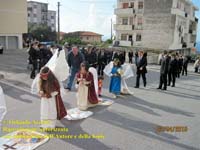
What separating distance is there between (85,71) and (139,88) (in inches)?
185

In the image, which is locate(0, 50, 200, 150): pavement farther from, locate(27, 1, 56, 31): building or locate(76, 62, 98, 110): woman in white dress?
locate(27, 1, 56, 31): building

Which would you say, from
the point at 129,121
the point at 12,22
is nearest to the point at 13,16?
the point at 12,22

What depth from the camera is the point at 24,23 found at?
122 ft

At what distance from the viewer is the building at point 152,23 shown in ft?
115

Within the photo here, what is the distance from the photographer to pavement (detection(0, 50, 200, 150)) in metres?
5.09

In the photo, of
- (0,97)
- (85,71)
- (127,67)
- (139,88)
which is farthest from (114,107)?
(0,97)

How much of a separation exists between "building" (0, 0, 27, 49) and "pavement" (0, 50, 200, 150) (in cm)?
2713

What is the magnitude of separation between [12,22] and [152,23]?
21.8 meters

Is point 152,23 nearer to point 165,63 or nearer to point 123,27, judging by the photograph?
point 123,27

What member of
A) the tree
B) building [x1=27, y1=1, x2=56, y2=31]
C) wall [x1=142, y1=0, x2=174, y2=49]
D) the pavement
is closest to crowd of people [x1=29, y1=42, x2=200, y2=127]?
the pavement

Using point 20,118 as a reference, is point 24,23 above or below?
above

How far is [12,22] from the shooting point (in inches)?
1395

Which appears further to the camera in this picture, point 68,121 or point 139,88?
point 139,88

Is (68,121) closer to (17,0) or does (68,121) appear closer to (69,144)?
(69,144)
